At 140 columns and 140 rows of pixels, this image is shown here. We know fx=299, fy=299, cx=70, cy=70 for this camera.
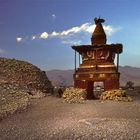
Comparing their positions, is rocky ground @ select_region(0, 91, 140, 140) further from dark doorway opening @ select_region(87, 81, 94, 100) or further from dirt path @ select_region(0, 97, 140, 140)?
dark doorway opening @ select_region(87, 81, 94, 100)

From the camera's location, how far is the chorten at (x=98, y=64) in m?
29.5

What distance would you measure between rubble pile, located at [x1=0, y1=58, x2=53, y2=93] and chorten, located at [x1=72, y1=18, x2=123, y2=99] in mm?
8012

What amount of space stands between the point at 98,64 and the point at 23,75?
12875 millimetres

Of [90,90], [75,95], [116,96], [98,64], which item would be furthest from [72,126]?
[90,90]

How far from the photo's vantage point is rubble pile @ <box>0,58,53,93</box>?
37384 mm

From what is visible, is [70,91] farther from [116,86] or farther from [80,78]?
[116,86]

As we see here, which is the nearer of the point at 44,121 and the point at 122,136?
the point at 122,136

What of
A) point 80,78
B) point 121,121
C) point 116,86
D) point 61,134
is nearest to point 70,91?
point 80,78

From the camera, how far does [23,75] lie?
39.4m

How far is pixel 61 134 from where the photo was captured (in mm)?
12867

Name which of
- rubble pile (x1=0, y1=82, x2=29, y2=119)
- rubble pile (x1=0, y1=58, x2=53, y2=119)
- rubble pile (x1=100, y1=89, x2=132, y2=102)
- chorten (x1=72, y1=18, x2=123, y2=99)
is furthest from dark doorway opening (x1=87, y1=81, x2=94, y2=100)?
rubble pile (x1=0, y1=82, x2=29, y2=119)

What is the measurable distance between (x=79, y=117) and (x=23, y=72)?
24249 millimetres

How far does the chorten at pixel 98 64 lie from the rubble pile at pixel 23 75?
8012 mm

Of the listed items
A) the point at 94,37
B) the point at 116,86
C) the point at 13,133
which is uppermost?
the point at 94,37
